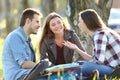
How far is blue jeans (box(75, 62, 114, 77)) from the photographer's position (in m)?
8.20

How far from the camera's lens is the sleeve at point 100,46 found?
26.6ft

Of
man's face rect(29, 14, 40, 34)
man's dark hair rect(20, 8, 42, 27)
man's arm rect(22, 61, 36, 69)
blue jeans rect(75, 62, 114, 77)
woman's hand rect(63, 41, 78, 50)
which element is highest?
man's dark hair rect(20, 8, 42, 27)

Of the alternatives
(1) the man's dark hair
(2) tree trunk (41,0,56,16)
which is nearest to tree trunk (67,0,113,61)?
(1) the man's dark hair

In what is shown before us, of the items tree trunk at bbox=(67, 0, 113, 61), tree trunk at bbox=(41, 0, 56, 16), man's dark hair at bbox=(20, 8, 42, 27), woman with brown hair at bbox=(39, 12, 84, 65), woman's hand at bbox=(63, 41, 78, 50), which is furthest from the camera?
tree trunk at bbox=(41, 0, 56, 16)

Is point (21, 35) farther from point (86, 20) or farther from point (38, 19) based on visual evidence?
point (86, 20)

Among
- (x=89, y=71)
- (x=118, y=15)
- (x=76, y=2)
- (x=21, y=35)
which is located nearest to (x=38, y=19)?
(x=21, y=35)

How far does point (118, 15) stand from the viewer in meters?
23.2

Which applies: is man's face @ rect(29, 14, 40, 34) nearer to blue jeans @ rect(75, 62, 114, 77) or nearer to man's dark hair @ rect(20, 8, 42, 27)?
man's dark hair @ rect(20, 8, 42, 27)

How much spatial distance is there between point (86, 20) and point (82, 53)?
0.55 metres

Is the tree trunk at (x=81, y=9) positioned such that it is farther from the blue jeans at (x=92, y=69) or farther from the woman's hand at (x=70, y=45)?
the blue jeans at (x=92, y=69)

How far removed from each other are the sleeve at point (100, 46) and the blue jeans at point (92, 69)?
89mm

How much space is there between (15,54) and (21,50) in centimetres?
10

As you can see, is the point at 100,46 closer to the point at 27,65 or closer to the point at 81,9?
the point at 27,65

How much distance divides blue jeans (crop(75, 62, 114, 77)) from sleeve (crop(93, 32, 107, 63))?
0.09 meters
